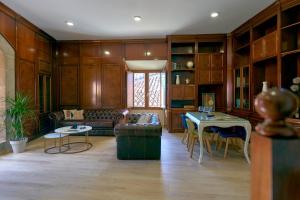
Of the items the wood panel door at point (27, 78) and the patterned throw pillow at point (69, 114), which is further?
the patterned throw pillow at point (69, 114)

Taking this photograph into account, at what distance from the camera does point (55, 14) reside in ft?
14.4

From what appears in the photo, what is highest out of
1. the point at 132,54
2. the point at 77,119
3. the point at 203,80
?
the point at 132,54

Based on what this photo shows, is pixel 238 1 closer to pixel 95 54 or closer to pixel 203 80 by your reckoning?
pixel 203 80

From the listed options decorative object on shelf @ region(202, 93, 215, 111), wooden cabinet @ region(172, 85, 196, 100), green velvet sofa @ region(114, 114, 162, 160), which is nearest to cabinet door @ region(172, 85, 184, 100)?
wooden cabinet @ region(172, 85, 196, 100)

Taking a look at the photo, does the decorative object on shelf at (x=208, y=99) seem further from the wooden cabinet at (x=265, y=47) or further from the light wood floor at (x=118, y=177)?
the light wood floor at (x=118, y=177)

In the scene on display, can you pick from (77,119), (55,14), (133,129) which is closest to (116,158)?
(133,129)

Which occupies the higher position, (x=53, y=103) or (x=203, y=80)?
(x=203, y=80)

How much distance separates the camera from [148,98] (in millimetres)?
7438

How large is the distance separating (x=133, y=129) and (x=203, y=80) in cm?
332

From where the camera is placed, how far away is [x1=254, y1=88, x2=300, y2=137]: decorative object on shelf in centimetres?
52

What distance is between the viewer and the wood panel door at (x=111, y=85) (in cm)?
652

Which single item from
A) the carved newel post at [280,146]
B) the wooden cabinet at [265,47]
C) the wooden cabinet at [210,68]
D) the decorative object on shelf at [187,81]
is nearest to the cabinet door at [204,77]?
the wooden cabinet at [210,68]

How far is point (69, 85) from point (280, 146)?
6.77 m

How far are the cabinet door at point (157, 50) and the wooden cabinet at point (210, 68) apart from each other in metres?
1.11
